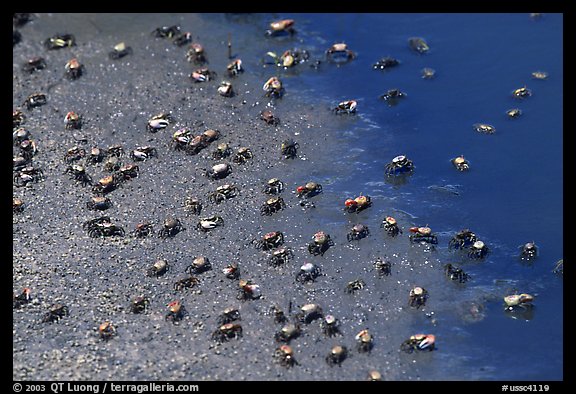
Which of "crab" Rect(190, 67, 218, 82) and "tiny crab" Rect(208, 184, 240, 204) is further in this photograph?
"crab" Rect(190, 67, 218, 82)

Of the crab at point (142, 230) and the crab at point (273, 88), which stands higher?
the crab at point (273, 88)

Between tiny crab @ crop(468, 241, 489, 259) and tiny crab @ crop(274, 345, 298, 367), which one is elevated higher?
tiny crab @ crop(468, 241, 489, 259)

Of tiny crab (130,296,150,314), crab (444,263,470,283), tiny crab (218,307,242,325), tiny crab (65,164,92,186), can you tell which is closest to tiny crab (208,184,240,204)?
tiny crab (65,164,92,186)

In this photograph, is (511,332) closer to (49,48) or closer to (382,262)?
(382,262)

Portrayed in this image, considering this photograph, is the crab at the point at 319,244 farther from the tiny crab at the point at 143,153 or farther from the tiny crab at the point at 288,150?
the tiny crab at the point at 143,153

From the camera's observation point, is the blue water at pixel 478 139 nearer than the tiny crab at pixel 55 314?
Yes

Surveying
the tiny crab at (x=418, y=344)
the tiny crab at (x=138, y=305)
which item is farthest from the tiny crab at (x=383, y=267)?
the tiny crab at (x=138, y=305)

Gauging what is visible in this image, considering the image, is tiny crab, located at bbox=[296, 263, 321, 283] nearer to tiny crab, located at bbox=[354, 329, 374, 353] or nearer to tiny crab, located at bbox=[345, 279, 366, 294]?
tiny crab, located at bbox=[345, 279, 366, 294]
